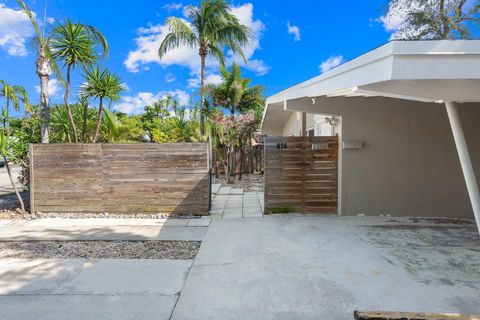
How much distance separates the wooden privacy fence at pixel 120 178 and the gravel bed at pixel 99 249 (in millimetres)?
1946

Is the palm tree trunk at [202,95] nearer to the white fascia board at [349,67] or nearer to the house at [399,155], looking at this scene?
the house at [399,155]

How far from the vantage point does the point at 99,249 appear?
199 inches

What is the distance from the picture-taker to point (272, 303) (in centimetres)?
327

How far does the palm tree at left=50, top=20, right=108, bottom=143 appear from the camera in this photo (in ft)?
23.1

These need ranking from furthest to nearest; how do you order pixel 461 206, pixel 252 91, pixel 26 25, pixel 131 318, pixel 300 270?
pixel 252 91
pixel 26 25
pixel 461 206
pixel 300 270
pixel 131 318

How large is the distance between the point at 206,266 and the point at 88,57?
550cm

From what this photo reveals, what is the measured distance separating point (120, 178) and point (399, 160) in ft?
19.6

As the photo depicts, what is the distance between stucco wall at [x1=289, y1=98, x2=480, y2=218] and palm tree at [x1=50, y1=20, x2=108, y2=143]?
4.81 m

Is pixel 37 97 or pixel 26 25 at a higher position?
pixel 26 25

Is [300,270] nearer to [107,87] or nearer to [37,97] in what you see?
[107,87]

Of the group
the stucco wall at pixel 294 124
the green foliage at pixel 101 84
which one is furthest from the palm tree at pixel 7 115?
the stucco wall at pixel 294 124

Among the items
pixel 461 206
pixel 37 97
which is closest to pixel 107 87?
pixel 37 97

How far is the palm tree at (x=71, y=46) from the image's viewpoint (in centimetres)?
703

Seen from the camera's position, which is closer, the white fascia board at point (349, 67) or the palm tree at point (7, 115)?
the white fascia board at point (349, 67)
